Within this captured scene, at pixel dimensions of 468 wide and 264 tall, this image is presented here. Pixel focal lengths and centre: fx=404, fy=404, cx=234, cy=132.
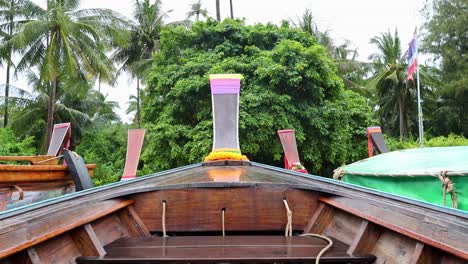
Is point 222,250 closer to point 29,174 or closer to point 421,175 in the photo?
point 421,175

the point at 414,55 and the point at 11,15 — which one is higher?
the point at 11,15

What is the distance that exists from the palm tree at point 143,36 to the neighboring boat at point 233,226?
17698mm

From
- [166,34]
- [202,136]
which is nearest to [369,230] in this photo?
[202,136]

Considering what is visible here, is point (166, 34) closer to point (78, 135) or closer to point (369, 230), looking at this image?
point (78, 135)

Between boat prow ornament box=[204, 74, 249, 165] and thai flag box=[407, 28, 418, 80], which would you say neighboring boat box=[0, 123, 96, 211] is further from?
thai flag box=[407, 28, 418, 80]

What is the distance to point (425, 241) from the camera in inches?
48.6

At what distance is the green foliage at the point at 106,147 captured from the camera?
16.9 m

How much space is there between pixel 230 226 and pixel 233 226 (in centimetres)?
2

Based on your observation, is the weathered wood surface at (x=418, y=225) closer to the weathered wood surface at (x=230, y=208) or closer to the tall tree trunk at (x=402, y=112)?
the weathered wood surface at (x=230, y=208)

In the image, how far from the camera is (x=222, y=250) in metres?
1.68

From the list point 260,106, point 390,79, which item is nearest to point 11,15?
point 260,106

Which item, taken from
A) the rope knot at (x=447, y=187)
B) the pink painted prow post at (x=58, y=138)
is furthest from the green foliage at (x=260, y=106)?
the rope knot at (x=447, y=187)

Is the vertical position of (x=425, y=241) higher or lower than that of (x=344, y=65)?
lower

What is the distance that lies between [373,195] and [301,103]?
9376 millimetres
